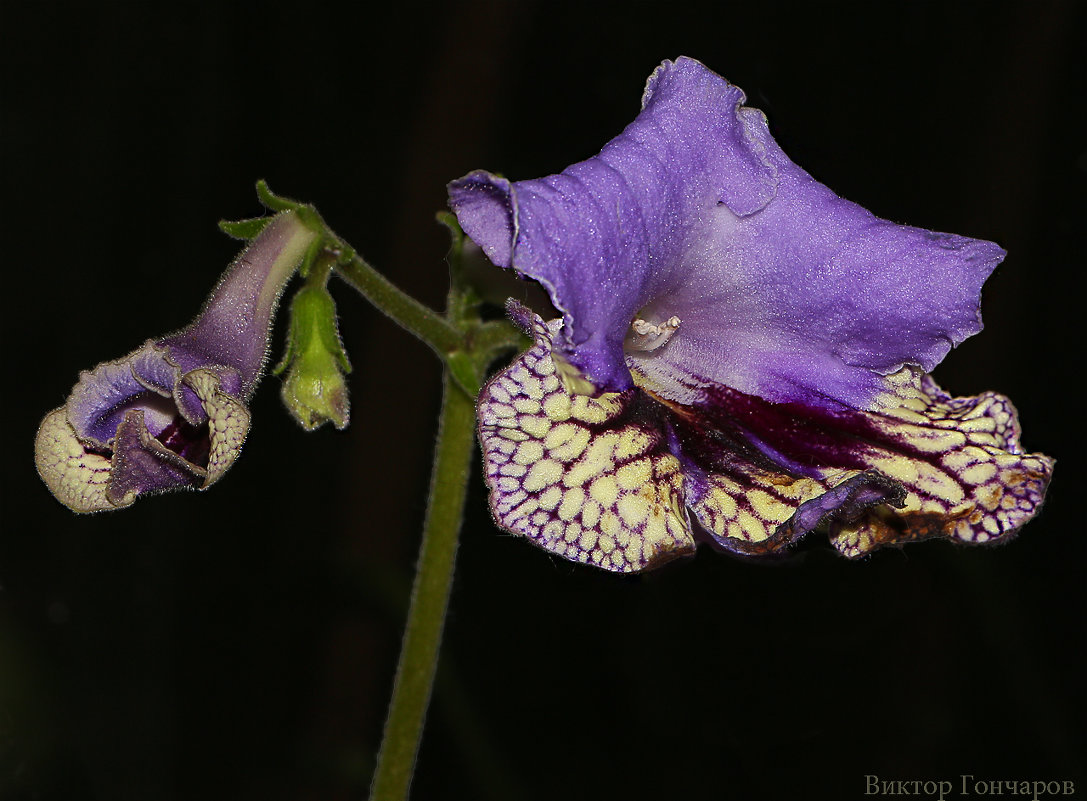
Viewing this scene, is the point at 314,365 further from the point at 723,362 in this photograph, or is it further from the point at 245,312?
the point at 723,362

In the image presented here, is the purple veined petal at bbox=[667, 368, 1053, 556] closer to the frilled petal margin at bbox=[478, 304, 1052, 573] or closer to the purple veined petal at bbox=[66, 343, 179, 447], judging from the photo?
→ the frilled petal margin at bbox=[478, 304, 1052, 573]

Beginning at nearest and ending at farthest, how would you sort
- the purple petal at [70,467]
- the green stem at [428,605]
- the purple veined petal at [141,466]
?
the purple veined petal at [141,466] < the purple petal at [70,467] < the green stem at [428,605]

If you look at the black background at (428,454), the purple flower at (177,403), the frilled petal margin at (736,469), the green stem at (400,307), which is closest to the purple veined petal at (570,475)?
the frilled petal margin at (736,469)

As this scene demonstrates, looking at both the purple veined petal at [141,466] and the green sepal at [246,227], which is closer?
the purple veined petal at [141,466]

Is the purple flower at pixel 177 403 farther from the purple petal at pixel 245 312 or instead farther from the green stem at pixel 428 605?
the green stem at pixel 428 605

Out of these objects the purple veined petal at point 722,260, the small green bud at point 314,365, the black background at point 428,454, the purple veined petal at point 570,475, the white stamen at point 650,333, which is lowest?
the black background at point 428,454

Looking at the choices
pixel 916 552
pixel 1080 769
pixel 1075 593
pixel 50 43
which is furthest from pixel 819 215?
pixel 50 43

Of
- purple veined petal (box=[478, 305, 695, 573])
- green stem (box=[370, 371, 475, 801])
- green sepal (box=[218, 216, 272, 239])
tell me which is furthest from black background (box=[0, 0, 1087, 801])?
purple veined petal (box=[478, 305, 695, 573])

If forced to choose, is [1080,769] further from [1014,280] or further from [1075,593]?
[1014,280]

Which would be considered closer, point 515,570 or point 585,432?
point 585,432
